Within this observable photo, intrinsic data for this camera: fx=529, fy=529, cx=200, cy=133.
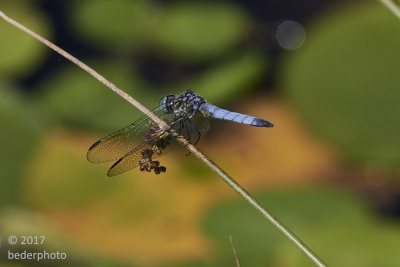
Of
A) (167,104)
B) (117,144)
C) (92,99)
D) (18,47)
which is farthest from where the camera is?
(18,47)

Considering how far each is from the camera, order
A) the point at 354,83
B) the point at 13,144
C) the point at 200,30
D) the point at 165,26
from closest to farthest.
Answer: the point at 13,144 → the point at 354,83 → the point at 200,30 → the point at 165,26

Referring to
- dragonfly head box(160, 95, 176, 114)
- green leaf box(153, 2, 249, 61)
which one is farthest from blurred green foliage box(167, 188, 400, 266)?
green leaf box(153, 2, 249, 61)

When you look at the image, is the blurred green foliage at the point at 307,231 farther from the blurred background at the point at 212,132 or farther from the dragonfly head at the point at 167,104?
the dragonfly head at the point at 167,104

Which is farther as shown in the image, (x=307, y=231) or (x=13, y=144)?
(x=13, y=144)

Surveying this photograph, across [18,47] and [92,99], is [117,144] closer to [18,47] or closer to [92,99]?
[92,99]

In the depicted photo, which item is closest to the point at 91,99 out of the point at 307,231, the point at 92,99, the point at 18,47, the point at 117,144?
the point at 92,99

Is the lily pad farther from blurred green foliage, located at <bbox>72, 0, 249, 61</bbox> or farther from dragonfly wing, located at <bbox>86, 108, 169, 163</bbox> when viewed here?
dragonfly wing, located at <bbox>86, 108, 169, 163</bbox>

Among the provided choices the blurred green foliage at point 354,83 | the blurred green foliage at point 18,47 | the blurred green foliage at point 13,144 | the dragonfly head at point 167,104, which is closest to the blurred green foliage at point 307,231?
the blurred green foliage at point 354,83

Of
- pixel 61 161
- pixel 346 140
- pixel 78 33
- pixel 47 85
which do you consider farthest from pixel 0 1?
pixel 346 140
